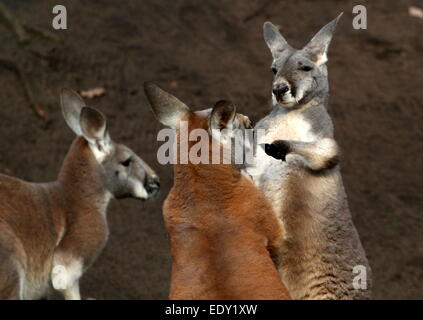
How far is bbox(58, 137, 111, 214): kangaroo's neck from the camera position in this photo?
7102mm

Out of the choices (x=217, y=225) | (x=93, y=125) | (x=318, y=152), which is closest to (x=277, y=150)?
(x=318, y=152)

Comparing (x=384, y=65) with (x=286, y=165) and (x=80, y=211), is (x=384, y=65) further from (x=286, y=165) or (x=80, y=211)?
(x=286, y=165)

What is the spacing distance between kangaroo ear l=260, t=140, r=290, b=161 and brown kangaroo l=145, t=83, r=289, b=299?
7.5 inches

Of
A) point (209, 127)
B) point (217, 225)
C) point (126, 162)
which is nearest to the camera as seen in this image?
point (217, 225)

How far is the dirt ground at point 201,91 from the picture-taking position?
357 inches

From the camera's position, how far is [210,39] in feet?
39.3

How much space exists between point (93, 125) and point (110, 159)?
1.26ft

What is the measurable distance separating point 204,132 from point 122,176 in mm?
2844

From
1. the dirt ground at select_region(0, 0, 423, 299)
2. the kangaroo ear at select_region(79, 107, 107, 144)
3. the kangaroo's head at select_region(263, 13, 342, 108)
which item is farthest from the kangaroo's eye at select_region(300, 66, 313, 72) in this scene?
the dirt ground at select_region(0, 0, 423, 299)

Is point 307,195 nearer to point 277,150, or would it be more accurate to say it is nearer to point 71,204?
point 277,150

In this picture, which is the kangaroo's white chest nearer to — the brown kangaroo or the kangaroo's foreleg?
the kangaroo's foreleg

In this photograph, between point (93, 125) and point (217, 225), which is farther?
point (93, 125)

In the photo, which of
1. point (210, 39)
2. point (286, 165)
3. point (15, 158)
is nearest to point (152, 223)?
point (15, 158)

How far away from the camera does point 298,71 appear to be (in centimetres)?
524
